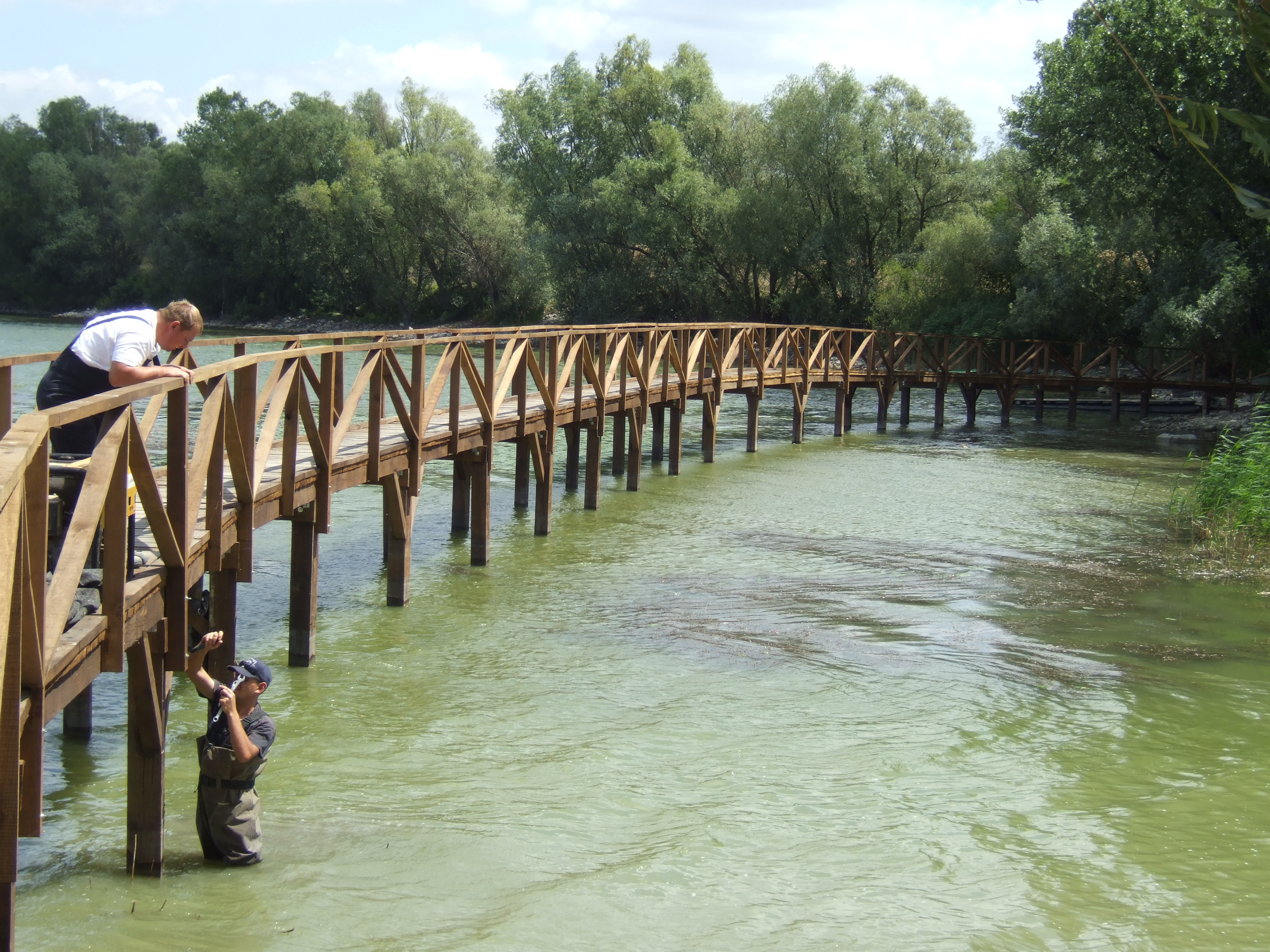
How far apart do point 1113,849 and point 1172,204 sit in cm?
2664

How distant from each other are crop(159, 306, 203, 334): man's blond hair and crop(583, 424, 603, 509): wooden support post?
31.5 feet

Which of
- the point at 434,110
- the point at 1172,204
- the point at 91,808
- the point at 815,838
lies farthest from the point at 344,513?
the point at 434,110

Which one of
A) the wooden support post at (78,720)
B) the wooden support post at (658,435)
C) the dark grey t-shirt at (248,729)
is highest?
the wooden support post at (658,435)

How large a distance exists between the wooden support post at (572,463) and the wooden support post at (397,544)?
6238 mm

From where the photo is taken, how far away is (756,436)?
23.5m

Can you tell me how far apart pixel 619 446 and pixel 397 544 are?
29.1 ft

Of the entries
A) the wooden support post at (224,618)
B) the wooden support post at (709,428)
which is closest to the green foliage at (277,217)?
the wooden support post at (709,428)

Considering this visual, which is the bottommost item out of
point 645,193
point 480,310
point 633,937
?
point 633,937

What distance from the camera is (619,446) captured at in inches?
770

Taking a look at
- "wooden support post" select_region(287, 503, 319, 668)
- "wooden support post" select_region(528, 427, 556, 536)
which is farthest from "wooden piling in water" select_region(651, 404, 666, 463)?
"wooden support post" select_region(287, 503, 319, 668)

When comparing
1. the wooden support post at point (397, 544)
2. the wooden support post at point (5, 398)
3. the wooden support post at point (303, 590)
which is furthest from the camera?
the wooden support post at point (397, 544)

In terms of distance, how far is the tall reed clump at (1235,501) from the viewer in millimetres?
13422

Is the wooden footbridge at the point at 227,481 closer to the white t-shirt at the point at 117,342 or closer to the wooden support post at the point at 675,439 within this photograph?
the wooden support post at the point at 675,439

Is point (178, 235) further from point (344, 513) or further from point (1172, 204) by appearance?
point (344, 513)
